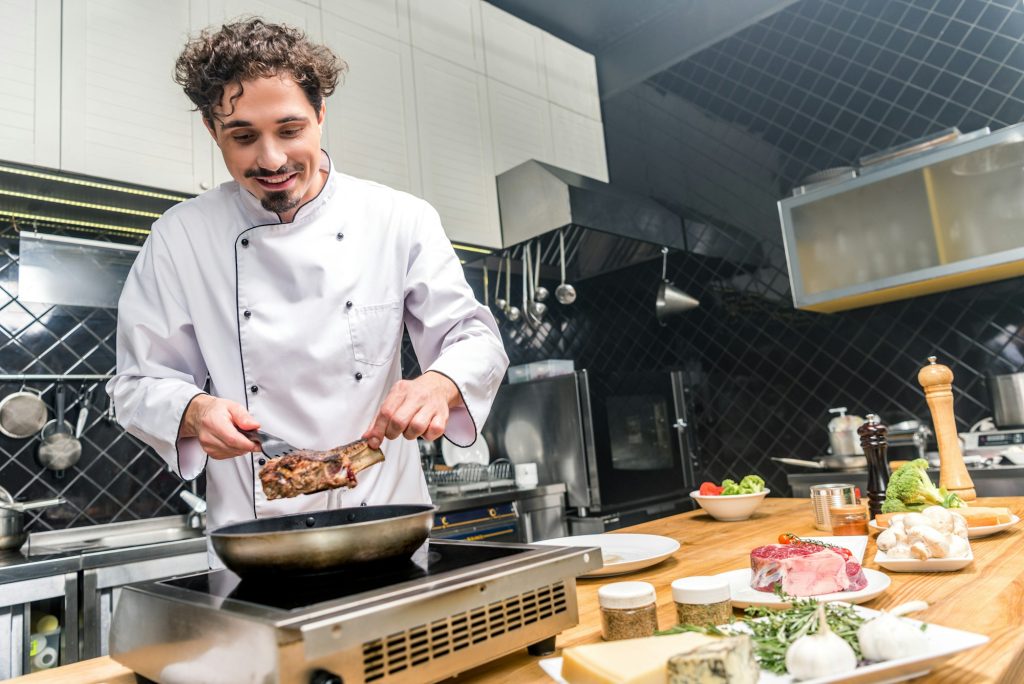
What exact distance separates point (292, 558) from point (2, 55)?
2.29 meters

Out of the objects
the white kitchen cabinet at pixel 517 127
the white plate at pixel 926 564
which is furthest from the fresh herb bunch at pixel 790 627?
the white kitchen cabinet at pixel 517 127

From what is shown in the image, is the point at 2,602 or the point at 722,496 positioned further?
the point at 2,602

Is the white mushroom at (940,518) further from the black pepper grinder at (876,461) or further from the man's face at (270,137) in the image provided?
the man's face at (270,137)

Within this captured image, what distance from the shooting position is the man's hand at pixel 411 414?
952 mm

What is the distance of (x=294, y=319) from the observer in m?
1.31

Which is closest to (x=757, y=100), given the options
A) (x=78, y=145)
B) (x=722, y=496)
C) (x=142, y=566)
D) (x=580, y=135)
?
(x=580, y=135)

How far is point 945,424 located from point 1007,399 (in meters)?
1.74

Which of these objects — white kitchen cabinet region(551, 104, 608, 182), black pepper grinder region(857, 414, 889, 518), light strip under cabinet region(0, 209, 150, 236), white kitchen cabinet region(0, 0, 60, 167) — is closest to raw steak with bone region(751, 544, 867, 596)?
black pepper grinder region(857, 414, 889, 518)

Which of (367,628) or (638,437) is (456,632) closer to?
(367,628)

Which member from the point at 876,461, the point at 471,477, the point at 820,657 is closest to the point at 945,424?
the point at 876,461

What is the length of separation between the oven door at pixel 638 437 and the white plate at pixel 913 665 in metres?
2.76

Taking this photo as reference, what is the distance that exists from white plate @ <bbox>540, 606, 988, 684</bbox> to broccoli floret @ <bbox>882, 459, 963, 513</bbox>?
0.81 metres

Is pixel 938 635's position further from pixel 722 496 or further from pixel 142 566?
pixel 142 566

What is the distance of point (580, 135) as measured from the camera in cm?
438
